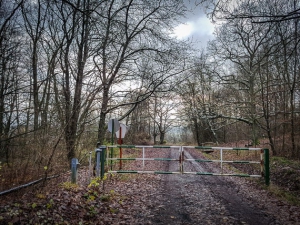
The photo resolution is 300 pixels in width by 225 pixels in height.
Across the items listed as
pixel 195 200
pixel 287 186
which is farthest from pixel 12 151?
pixel 287 186

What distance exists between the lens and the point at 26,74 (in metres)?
10.4

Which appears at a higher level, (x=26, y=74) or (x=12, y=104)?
(x=26, y=74)

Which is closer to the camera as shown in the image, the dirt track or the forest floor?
the forest floor

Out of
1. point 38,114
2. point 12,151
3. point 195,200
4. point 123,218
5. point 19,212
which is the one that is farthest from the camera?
point 38,114

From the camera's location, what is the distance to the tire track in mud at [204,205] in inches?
194

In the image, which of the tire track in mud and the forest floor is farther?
the tire track in mud

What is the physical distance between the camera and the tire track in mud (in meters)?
4.93

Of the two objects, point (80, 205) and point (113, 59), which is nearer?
point (80, 205)

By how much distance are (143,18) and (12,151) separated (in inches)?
357

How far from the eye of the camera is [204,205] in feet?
19.2

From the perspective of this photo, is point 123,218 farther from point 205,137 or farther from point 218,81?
point 205,137

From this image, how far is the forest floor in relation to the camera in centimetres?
469

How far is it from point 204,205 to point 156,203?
4.17ft

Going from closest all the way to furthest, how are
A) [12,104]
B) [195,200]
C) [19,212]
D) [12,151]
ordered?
[19,212], [195,200], [12,151], [12,104]
